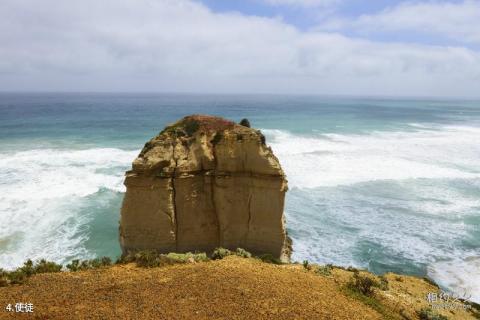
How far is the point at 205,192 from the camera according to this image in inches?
508

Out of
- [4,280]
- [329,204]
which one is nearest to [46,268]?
[4,280]

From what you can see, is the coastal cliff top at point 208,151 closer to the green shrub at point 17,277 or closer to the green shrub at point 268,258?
the green shrub at point 268,258

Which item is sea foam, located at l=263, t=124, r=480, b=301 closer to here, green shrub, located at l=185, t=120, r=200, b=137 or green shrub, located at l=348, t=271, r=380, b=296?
green shrub, located at l=348, t=271, r=380, b=296

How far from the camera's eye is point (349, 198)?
25828 mm

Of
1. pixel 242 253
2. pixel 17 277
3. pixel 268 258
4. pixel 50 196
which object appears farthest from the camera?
pixel 50 196

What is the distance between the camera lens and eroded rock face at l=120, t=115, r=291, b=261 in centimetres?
1230

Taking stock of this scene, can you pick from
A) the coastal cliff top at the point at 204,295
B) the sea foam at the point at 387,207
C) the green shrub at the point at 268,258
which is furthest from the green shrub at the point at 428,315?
the sea foam at the point at 387,207

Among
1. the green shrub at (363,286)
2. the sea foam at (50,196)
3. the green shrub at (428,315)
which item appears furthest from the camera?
the sea foam at (50,196)

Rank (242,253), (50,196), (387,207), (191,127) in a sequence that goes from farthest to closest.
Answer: (387,207) < (50,196) < (191,127) < (242,253)

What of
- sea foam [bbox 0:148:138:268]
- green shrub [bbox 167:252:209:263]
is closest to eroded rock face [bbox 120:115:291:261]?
green shrub [bbox 167:252:209:263]

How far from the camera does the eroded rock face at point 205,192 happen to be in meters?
12.3

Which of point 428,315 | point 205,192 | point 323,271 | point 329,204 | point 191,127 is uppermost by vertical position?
point 191,127

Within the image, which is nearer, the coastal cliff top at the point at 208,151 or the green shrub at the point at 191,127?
the coastal cliff top at the point at 208,151

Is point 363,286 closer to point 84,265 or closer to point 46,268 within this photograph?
point 84,265
